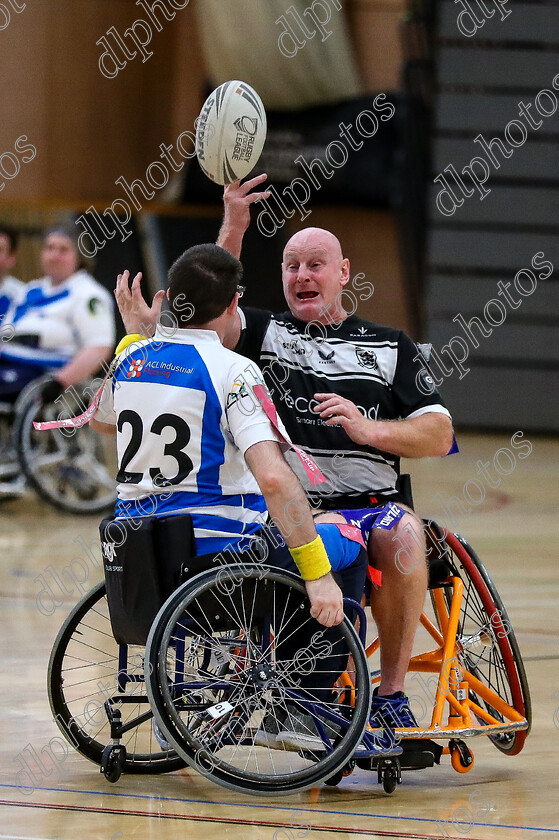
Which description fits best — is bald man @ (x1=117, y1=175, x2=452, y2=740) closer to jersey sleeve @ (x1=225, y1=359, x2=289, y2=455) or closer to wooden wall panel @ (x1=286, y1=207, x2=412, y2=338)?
jersey sleeve @ (x1=225, y1=359, x2=289, y2=455)

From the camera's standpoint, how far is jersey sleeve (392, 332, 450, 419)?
363 cm

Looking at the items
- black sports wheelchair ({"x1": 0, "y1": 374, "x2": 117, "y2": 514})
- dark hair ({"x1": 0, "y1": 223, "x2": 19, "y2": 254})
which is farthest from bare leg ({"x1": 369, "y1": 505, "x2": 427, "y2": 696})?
dark hair ({"x1": 0, "y1": 223, "x2": 19, "y2": 254})

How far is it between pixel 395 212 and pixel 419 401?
10129 mm

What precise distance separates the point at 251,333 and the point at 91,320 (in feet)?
15.2

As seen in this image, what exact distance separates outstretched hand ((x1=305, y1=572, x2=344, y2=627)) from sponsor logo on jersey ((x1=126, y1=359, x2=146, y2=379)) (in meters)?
0.67

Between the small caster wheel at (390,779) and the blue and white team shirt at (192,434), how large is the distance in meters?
0.71

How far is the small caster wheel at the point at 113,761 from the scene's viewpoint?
10.7 feet

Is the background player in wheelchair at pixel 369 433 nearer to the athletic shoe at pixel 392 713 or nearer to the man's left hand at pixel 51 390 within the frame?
the athletic shoe at pixel 392 713

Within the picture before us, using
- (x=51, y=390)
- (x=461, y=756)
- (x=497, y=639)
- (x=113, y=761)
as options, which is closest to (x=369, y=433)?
(x=497, y=639)

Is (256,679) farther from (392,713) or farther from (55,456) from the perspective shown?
(55,456)

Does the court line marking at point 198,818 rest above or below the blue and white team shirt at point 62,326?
below

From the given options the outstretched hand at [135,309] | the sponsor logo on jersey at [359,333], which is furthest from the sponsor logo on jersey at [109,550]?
the sponsor logo on jersey at [359,333]

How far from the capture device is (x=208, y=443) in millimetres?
3182

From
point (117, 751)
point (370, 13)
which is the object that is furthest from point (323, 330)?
point (370, 13)
